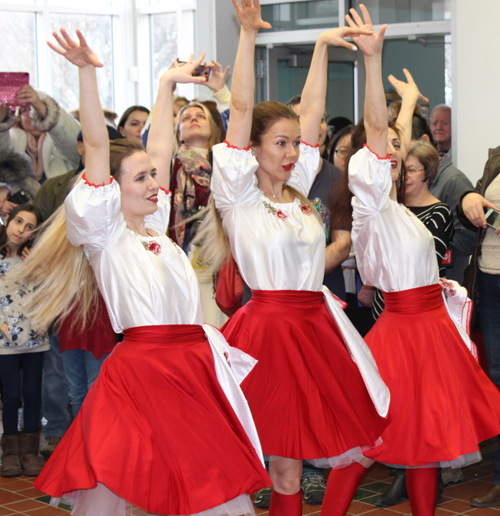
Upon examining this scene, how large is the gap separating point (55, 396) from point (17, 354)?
0.37m

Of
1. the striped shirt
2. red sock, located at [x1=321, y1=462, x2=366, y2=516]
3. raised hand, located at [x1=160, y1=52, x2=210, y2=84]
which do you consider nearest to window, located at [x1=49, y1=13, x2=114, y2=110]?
raised hand, located at [x1=160, y1=52, x2=210, y2=84]

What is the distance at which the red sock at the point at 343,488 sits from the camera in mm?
2705

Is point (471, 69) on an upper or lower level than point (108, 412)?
upper

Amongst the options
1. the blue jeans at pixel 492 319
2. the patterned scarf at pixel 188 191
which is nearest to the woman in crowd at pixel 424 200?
the blue jeans at pixel 492 319

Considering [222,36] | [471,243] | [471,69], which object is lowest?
[471,243]

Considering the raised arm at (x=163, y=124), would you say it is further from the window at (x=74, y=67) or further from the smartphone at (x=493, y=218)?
the window at (x=74, y=67)

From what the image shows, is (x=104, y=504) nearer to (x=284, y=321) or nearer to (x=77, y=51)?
(x=284, y=321)

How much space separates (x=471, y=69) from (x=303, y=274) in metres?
2.77

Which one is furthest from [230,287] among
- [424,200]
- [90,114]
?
[90,114]

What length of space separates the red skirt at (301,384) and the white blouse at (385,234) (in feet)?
1.15

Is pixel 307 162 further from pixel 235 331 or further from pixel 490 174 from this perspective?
pixel 490 174

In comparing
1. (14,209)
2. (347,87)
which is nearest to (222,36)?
(347,87)

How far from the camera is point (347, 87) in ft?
21.8

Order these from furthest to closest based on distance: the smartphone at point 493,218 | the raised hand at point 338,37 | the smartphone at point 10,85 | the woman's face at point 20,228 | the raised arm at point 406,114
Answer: the smartphone at point 10,85, the woman's face at point 20,228, the smartphone at point 493,218, the raised arm at point 406,114, the raised hand at point 338,37
